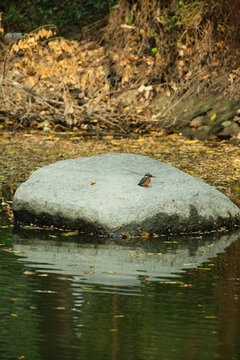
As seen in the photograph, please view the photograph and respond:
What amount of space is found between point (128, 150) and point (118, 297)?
7.43 m

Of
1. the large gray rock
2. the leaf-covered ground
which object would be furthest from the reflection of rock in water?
the leaf-covered ground

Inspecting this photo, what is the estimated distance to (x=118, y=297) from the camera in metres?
5.07

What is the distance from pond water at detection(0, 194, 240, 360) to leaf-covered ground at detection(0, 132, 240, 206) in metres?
2.73

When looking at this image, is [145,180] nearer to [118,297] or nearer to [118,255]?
[118,255]

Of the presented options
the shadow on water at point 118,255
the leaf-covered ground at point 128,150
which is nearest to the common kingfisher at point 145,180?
the shadow on water at point 118,255

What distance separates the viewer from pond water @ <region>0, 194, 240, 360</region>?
4059 mm

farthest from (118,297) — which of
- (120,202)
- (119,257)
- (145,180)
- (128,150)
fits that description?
(128,150)

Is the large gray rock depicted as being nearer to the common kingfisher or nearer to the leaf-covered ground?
the common kingfisher

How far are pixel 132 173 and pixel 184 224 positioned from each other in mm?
873

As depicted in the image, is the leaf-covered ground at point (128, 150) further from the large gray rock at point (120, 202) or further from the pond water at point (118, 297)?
the pond water at point (118, 297)

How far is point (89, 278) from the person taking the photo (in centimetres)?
559

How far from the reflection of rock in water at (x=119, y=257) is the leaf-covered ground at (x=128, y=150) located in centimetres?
244

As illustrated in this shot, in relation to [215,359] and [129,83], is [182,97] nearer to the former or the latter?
[129,83]

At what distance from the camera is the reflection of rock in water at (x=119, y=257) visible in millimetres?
5789
